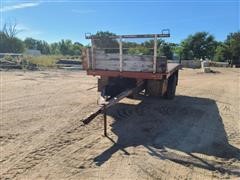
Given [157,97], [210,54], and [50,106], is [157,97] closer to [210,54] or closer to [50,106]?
[50,106]

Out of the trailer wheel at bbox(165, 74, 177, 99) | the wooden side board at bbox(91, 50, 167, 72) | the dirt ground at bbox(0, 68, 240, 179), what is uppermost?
the wooden side board at bbox(91, 50, 167, 72)

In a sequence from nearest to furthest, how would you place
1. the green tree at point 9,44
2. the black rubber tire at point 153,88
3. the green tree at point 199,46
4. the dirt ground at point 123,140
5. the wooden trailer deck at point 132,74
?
the dirt ground at point 123,140 → the wooden trailer deck at point 132,74 → the black rubber tire at point 153,88 → the green tree at point 199,46 → the green tree at point 9,44

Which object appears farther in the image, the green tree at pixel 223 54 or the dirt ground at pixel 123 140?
the green tree at pixel 223 54

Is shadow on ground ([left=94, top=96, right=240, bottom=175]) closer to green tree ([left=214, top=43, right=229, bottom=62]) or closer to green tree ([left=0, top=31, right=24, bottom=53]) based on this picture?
green tree ([left=214, top=43, right=229, bottom=62])

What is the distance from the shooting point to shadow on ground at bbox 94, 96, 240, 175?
5090 millimetres

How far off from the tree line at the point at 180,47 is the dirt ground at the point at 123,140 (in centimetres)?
185

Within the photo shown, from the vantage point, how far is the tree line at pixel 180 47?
8.05m

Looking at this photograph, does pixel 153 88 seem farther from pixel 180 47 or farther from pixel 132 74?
pixel 180 47

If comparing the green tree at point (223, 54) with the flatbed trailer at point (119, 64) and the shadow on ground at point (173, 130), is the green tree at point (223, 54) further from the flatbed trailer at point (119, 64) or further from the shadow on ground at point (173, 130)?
the flatbed trailer at point (119, 64)

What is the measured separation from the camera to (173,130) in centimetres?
651

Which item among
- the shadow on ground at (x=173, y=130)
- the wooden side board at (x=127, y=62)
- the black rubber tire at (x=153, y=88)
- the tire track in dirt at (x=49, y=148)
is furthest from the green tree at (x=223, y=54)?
the tire track in dirt at (x=49, y=148)

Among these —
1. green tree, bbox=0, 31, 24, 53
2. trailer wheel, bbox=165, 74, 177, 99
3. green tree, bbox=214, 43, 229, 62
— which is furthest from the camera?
green tree, bbox=0, 31, 24, 53

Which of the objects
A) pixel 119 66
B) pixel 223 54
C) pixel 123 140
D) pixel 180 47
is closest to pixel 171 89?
pixel 119 66

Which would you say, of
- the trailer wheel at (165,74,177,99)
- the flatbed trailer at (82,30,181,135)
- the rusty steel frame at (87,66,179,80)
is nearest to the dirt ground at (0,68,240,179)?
the trailer wheel at (165,74,177,99)
